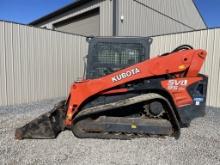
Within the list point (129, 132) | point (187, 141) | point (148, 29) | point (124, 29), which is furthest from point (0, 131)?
point (148, 29)

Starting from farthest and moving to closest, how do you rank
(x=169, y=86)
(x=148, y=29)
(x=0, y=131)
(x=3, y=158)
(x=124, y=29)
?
1. (x=148, y=29)
2. (x=124, y=29)
3. (x=0, y=131)
4. (x=169, y=86)
5. (x=3, y=158)

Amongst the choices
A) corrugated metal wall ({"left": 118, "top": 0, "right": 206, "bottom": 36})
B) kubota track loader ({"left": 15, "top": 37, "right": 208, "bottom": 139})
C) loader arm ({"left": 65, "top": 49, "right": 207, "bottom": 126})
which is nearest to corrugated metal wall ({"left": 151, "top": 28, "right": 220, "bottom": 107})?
kubota track loader ({"left": 15, "top": 37, "right": 208, "bottom": 139})

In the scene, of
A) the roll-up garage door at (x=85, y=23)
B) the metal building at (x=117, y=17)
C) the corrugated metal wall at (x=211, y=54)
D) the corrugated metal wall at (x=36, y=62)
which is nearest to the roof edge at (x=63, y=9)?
the metal building at (x=117, y=17)

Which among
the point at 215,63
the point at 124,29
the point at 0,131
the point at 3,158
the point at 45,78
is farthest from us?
the point at 124,29

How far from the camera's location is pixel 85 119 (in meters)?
4.15

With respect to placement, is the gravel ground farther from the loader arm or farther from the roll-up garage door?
the roll-up garage door

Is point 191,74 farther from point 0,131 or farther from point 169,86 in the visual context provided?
point 0,131

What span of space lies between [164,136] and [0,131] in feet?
11.0

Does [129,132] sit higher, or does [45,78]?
[45,78]

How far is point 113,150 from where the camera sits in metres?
3.77

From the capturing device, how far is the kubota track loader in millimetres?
4043

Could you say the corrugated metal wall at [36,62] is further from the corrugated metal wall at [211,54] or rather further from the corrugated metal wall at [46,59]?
the corrugated metal wall at [211,54]

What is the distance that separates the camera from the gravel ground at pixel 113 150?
3441 mm

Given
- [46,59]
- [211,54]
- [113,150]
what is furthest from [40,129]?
[211,54]
